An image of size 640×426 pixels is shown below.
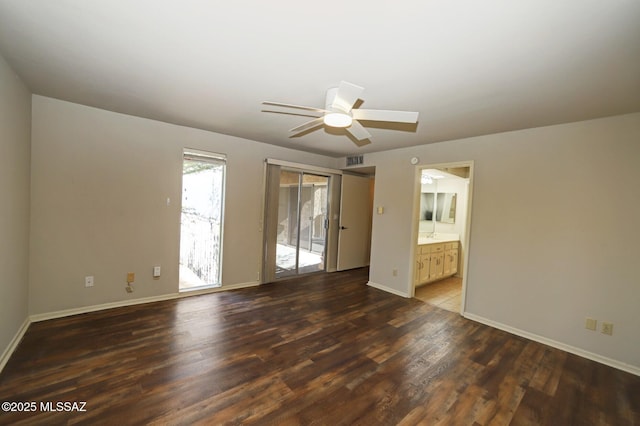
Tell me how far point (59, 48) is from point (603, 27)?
343cm

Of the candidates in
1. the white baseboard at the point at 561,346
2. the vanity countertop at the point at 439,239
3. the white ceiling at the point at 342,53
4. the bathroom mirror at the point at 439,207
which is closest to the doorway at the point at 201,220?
the white ceiling at the point at 342,53

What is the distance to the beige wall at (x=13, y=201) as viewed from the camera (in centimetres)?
206

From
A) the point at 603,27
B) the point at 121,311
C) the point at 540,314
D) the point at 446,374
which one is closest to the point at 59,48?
Result: the point at 121,311

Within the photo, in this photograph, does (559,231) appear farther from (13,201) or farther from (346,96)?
(13,201)

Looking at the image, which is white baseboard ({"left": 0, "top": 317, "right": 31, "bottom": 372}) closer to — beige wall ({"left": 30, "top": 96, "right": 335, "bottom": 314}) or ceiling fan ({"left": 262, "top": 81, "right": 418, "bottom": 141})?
beige wall ({"left": 30, "top": 96, "right": 335, "bottom": 314})

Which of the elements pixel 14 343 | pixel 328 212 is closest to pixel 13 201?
pixel 14 343

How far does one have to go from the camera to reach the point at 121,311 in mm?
3195

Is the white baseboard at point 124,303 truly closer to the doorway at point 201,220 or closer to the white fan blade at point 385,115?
the doorway at point 201,220

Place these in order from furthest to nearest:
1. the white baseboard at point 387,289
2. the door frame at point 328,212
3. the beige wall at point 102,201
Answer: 1. the door frame at point 328,212
2. the white baseboard at point 387,289
3. the beige wall at point 102,201

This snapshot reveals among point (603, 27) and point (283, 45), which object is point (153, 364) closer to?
point (283, 45)

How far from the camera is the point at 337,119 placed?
2.15 metres

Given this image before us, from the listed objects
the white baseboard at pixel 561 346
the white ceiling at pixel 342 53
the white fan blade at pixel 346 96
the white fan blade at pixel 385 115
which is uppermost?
the white ceiling at pixel 342 53

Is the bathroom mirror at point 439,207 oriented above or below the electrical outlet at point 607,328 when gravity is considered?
above

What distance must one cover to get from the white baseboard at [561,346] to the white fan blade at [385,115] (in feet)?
9.49
